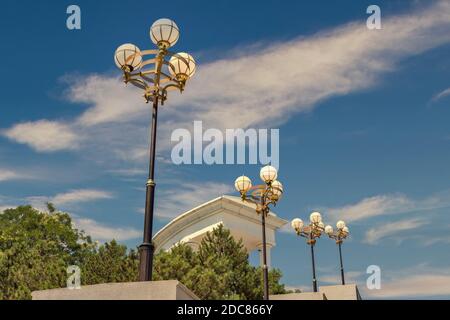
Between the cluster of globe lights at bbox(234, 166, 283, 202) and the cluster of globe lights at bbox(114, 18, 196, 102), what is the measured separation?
613 centimetres

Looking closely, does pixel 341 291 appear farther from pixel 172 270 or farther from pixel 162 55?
pixel 162 55

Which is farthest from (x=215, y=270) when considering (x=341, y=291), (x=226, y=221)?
(x=226, y=221)

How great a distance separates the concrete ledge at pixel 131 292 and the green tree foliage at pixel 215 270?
Result: 40.2 ft

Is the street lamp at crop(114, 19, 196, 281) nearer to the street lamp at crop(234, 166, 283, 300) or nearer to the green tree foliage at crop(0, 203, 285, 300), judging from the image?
the street lamp at crop(234, 166, 283, 300)

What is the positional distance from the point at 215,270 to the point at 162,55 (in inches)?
542

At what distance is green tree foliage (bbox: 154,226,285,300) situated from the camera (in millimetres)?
20906

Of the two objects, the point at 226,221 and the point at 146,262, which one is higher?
the point at 226,221

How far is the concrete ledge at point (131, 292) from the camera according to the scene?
7.50m

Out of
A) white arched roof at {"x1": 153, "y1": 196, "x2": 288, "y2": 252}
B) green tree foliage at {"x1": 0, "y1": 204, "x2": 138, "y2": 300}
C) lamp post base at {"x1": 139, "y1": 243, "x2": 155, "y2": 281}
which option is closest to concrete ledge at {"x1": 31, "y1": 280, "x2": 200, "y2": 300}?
lamp post base at {"x1": 139, "y1": 243, "x2": 155, "y2": 281}

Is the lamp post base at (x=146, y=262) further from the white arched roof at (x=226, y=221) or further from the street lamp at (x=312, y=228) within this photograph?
the white arched roof at (x=226, y=221)

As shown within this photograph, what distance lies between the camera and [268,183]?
17578 mm

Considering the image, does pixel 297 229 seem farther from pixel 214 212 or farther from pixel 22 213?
pixel 22 213

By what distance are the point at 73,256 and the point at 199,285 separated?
33446 millimetres
